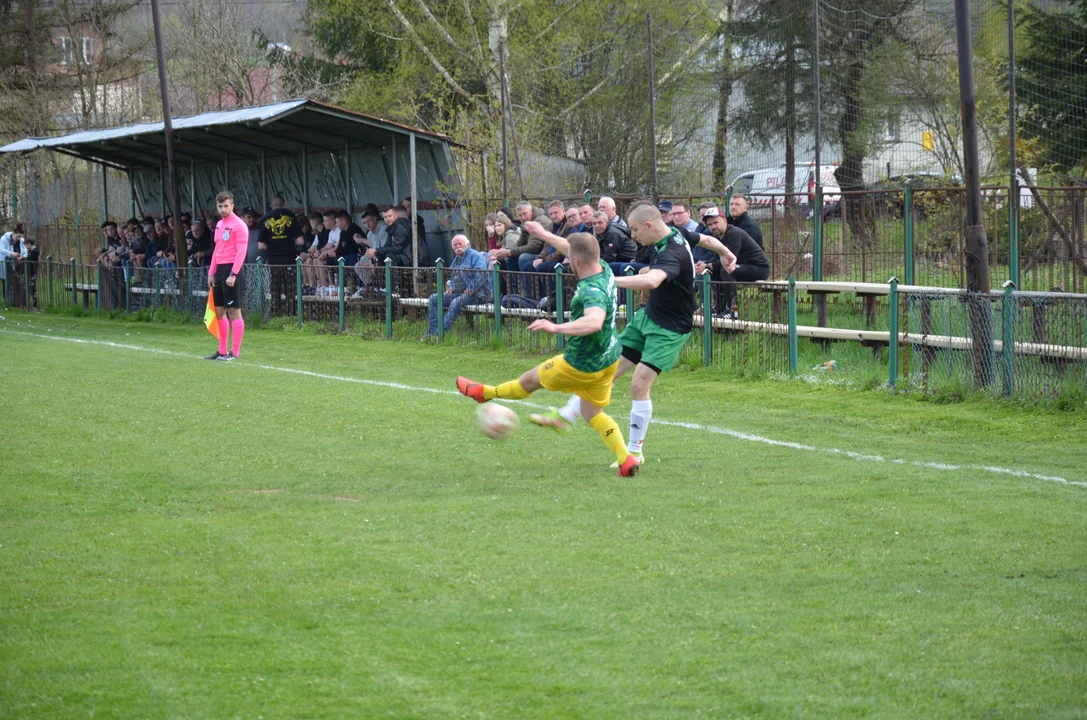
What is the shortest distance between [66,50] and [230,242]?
31833 mm

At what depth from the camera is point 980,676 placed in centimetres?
481

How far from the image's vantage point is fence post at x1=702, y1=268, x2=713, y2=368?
49.0ft

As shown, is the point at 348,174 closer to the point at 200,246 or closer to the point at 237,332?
the point at 200,246

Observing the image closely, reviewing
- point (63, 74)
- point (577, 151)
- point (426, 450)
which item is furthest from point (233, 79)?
point (426, 450)

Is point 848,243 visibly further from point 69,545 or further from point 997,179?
point 69,545

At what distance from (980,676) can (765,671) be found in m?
0.78

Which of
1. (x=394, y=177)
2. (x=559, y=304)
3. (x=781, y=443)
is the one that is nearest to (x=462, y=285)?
(x=559, y=304)

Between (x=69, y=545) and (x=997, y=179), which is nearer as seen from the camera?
(x=69, y=545)

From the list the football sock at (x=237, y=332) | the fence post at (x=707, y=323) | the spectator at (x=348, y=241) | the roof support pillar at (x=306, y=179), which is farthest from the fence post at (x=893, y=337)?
the roof support pillar at (x=306, y=179)

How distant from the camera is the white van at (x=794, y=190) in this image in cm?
1861

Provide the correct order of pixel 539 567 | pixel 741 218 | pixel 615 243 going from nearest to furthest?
pixel 539 567 < pixel 741 218 < pixel 615 243

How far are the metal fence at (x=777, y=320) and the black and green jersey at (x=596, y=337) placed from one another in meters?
4.72

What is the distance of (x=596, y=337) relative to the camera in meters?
8.80

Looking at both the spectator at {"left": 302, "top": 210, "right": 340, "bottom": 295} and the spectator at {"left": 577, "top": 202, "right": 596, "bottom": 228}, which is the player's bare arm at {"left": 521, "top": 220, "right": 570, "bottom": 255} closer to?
the spectator at {"left": 577, "top": 202, "right": 596, "bottom": 228}
